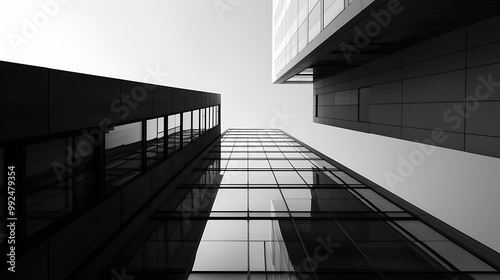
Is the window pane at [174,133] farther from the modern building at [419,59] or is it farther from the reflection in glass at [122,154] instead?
the modern building at [419,59]

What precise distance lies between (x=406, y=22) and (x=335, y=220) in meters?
8.10

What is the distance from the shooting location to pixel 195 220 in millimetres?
12664

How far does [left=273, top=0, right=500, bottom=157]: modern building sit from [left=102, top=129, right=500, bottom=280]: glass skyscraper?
384 cm

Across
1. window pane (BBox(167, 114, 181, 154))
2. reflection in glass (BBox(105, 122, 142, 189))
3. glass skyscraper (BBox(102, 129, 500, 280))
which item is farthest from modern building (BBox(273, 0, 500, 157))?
reflection in glass (BBox(105, 122, 142, 189))

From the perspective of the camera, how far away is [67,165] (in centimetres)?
843

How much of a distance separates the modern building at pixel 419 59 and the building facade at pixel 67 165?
27.7ft

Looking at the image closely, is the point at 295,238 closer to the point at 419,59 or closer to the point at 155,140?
the point at 155,140

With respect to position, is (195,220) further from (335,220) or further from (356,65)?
(356,65)

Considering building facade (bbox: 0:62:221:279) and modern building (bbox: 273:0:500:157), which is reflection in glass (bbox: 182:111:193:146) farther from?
modern building (bbox: 273:0:500:157)

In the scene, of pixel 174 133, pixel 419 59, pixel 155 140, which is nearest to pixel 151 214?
pixel 155 140

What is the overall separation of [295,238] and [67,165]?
6.66 meters

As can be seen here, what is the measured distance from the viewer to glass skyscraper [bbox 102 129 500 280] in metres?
9.30

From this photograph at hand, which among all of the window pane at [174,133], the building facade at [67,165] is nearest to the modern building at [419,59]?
the window pane at [174,133]

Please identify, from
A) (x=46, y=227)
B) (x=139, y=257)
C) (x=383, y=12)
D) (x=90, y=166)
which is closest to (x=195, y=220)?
(x=139, y=257)
